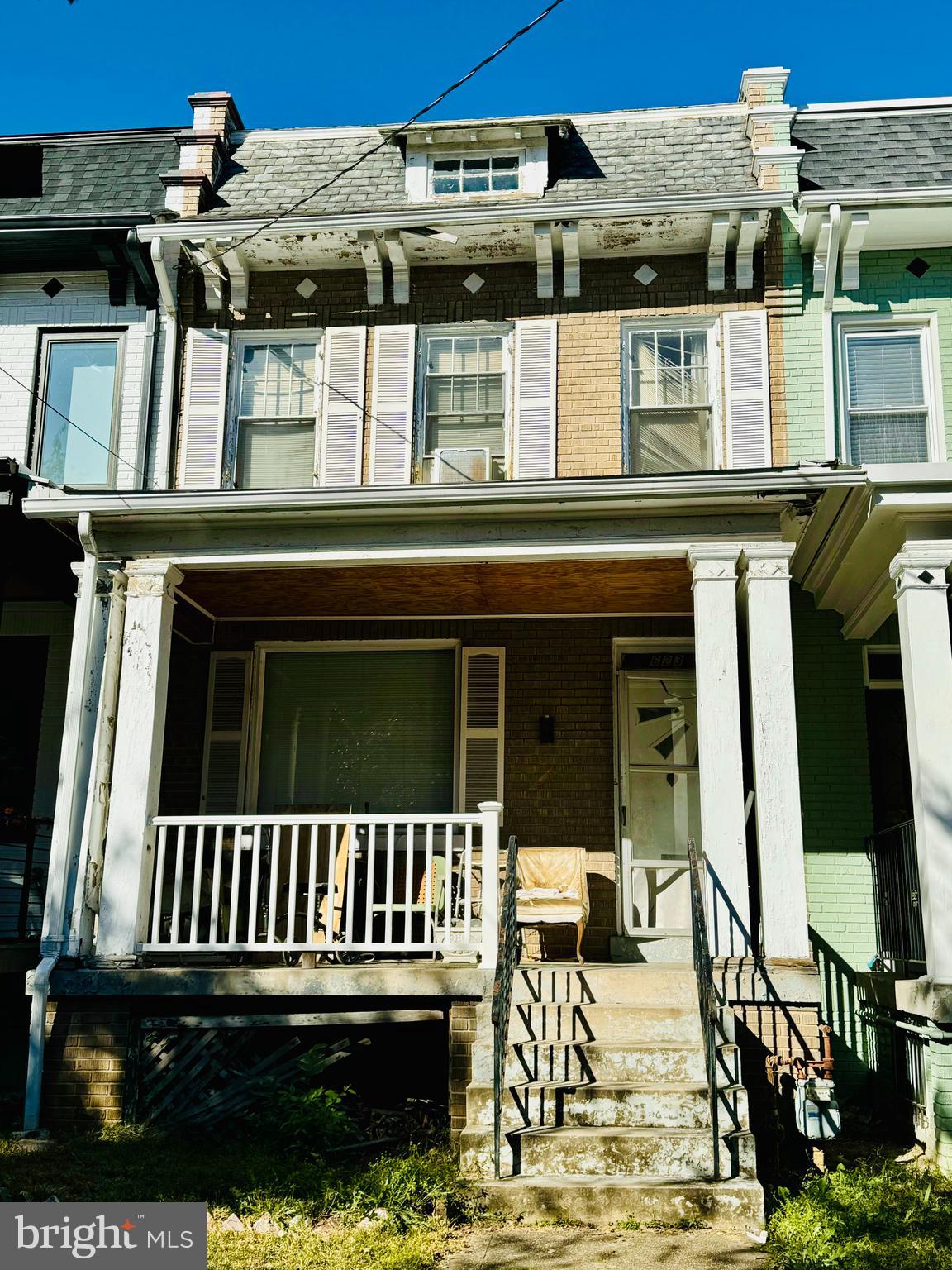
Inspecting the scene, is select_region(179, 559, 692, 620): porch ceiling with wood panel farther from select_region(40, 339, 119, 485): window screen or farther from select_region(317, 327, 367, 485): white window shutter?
select_region(40, 339, 119, 485): window screen

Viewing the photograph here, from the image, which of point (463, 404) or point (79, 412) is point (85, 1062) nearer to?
point (79, 412)

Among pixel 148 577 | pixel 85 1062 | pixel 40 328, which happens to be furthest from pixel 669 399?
pixel 85 1062

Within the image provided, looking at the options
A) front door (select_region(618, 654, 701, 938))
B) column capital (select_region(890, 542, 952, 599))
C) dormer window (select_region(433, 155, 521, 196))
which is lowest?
front door (select_region(618, 654, 701, 938))

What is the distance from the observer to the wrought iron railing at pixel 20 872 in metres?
9.23

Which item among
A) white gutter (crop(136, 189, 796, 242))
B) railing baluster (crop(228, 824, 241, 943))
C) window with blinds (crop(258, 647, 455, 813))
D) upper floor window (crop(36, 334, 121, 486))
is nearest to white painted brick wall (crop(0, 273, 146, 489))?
upper floor window (crop(36, 334, 121, 486))

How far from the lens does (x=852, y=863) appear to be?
30.9 feet

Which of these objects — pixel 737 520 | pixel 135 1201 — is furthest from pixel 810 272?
pixel 135 1201

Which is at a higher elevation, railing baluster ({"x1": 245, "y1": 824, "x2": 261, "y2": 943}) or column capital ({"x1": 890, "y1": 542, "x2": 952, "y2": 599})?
column capital ({"x1": 890, "y1": 542, "x2": 952, "y2": 599})

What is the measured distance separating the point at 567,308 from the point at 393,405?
157 cm

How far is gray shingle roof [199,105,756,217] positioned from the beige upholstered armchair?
5.07m

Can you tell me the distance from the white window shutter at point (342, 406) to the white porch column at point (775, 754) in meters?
3.23

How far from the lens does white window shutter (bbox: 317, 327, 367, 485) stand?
32.0ft

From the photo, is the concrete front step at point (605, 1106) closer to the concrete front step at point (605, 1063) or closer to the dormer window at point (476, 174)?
the concrete front step at point (605, 1063)

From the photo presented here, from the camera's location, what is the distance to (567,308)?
392 inches
